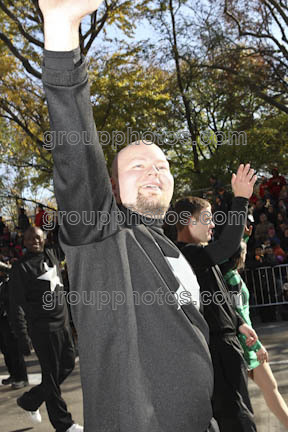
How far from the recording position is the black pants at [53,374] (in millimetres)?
4508

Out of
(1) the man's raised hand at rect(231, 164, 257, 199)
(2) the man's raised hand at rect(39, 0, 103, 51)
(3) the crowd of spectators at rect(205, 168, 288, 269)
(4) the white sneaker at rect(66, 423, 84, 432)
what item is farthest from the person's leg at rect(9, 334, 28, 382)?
(2) the man's raised hand at rect(39, 0, 103, 51)

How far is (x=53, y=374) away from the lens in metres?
4.70

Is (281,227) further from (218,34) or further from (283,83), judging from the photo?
(218,34)

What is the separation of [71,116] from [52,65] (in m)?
0.13

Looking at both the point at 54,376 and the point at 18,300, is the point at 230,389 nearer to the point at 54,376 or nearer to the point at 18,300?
the point at 54,376

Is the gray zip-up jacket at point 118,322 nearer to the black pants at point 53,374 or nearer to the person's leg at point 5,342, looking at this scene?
the black pants at point 53,374

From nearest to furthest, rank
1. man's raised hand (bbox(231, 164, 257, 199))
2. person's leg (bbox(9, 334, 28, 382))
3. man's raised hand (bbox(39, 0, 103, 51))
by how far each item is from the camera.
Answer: man's raised hand (bbox(39, 0, 103, 51)) < man's raised hand (bbox(231, 164, 257, 199)) < person's leg (bbox(9, 334, 28, 382))

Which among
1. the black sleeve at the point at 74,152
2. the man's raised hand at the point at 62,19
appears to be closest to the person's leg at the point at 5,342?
the black sleeve at the point at 74,152

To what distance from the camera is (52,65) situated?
4.36ft

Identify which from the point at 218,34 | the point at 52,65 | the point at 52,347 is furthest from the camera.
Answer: the point at 218,34

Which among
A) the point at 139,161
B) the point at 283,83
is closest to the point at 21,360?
the point at 139,161

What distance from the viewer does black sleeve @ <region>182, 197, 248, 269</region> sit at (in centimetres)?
276

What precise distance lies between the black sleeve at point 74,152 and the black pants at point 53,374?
3445 millimetres

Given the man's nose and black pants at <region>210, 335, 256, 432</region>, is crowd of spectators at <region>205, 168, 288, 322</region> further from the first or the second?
the man's nose
